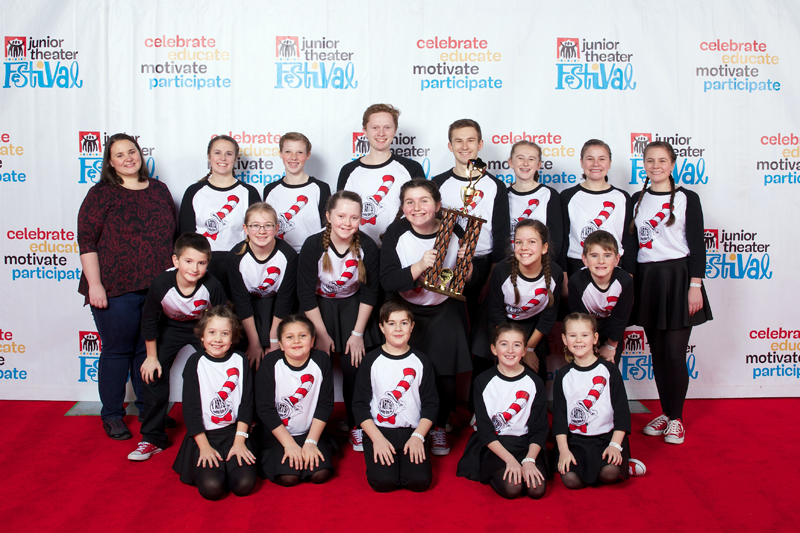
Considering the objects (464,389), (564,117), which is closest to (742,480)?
(464,389)

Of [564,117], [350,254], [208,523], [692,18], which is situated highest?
[692,18]

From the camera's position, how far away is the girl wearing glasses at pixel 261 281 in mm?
3113

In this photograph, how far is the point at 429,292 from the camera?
9.95 ft

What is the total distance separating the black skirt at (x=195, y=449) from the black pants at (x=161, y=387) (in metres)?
0.37

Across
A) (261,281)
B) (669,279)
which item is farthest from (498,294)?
(261,281)

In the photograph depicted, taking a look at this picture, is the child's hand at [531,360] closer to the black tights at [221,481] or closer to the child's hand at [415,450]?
the child's hand at [415,450]

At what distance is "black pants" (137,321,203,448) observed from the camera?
3057 mm

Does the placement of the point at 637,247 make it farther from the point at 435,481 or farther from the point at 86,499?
the point at 86,499

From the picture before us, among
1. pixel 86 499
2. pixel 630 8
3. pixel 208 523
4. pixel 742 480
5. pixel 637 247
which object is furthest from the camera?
pixel 630 8

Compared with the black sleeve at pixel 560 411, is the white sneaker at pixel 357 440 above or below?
below

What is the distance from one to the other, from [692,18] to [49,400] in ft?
16.0

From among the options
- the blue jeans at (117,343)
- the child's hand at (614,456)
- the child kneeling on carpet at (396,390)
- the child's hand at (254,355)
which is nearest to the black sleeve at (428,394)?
the child kneeling on carpet at (396,390)

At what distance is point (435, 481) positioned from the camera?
9.11 feet

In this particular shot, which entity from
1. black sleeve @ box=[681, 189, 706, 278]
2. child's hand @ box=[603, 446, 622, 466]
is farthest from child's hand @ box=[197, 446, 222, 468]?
black sleeve @ box=[681, 189, 706, 278]
